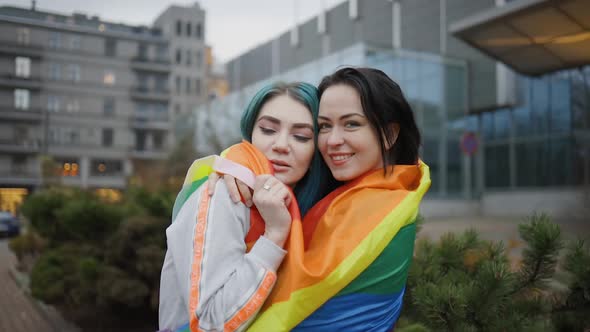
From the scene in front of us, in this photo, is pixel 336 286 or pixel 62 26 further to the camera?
pixel 62 26

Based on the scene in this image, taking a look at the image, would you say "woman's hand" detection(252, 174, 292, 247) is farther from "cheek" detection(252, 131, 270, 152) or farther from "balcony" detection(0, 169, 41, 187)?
"balcony" detection(0, 169, 41, 187)

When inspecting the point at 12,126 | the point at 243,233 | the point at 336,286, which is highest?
the point at 12,126

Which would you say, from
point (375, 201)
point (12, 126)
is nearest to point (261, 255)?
point (375, 201)

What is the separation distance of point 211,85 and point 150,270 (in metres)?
51.8

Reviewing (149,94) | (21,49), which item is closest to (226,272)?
(21,49)

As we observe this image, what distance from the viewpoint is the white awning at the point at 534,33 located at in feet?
39.4

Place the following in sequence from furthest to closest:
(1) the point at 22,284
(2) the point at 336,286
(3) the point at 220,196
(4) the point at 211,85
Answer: (4) the point at 211,85 → (1) the point at 22,284 → (3) the point at 220,196 → (2) the point at 336,286

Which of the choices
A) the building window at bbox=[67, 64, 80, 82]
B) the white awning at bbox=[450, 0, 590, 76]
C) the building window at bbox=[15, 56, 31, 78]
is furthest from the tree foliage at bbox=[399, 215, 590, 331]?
the building window at bbox=[67, 64, 80, 82]

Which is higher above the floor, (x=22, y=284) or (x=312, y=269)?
(x=312, y=269)

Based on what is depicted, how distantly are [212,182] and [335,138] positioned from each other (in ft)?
1.54

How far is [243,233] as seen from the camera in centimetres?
175

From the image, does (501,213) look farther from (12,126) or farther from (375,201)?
(12,126)

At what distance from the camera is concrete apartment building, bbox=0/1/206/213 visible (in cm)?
4075

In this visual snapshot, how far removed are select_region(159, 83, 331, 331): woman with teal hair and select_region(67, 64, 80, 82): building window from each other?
48420 mm
